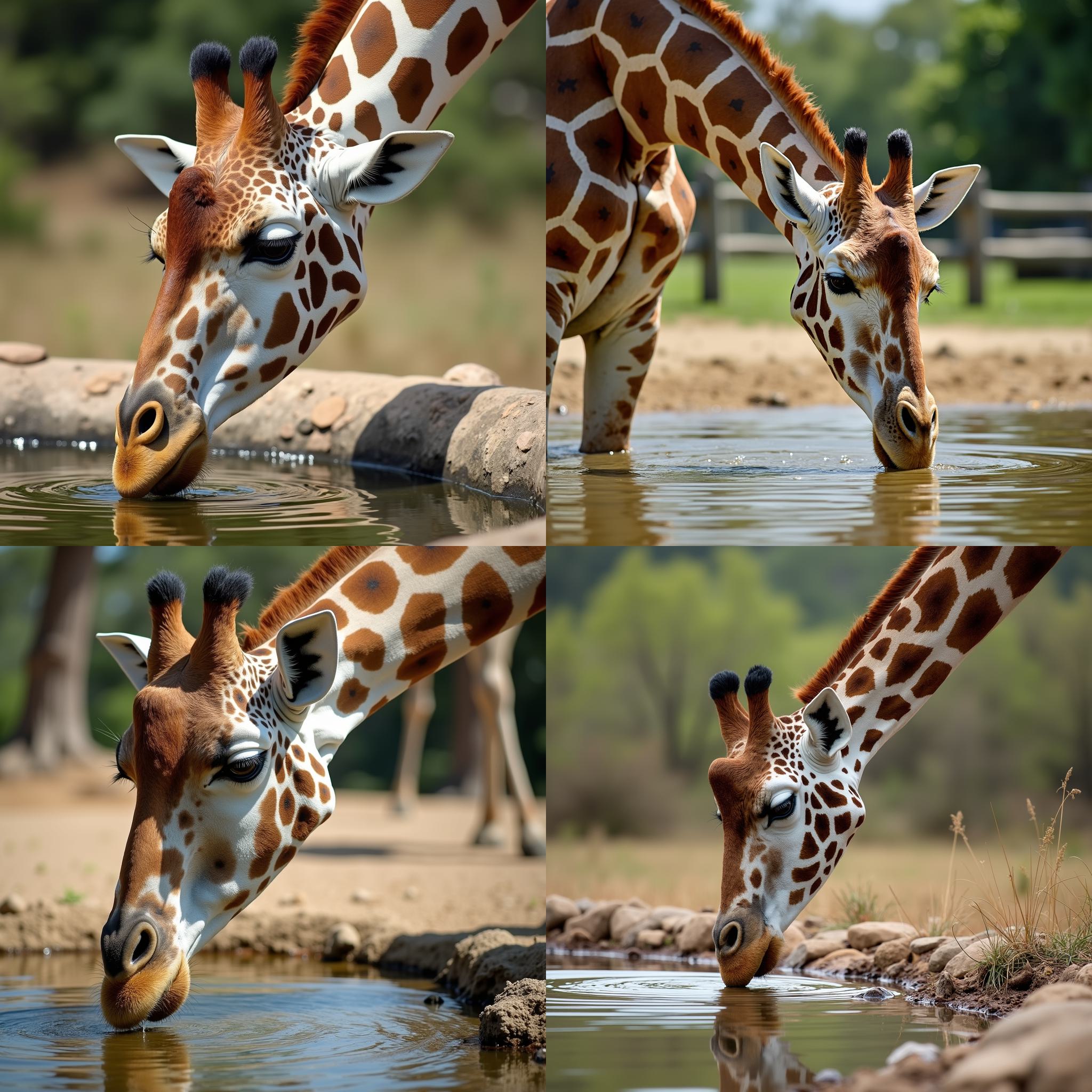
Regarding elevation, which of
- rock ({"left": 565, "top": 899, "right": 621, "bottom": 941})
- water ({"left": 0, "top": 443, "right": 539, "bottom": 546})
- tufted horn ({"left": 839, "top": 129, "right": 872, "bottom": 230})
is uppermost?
tufted horn ({"left": 839, "top": 129, "right": 872, "bottom": 230})

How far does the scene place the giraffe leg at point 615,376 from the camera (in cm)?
743

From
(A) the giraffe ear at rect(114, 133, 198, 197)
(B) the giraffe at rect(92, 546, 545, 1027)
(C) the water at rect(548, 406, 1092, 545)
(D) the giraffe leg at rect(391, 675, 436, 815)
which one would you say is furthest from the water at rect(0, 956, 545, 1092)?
(D) the giraffe leg at rect(391, 675, 436, 815)

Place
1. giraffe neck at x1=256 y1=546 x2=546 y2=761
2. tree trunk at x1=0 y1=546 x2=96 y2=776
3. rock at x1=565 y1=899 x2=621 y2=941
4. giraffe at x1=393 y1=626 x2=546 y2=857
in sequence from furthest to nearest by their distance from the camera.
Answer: tree trunk at x1=0 y1=546 x2=96 y2=776, giraffe at x1=393 y1=626 x2=546 y2=857, rock at x1=565 y1=899 x2=621 y2=941, giraffe neck at x1=256 y1=546 x2=546 y2=761

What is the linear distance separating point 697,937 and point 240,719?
3.91 metres

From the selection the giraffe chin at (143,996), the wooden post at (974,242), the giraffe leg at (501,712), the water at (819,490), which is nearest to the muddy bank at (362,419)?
the water at (819,490)

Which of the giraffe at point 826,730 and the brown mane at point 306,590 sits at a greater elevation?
the brown mane at point 306,590

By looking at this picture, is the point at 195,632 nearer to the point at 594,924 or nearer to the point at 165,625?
the point at 594,924

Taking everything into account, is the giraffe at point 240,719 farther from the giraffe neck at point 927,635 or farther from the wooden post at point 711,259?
the wooden post at point 711,259

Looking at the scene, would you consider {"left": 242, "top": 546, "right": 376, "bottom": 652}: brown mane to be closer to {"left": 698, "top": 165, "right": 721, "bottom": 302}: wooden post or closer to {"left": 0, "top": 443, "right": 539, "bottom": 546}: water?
{"left": 0, "top": 443, "right": 539, "bottom": 546}: water

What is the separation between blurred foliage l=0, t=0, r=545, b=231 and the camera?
2300cm

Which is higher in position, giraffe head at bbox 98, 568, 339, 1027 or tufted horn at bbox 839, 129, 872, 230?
tufted horn at bbox 839, 129, 872, 230

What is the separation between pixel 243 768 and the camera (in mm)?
4609

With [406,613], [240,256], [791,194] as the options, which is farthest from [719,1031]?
[791,194]

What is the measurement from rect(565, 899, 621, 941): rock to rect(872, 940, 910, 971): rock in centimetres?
194
